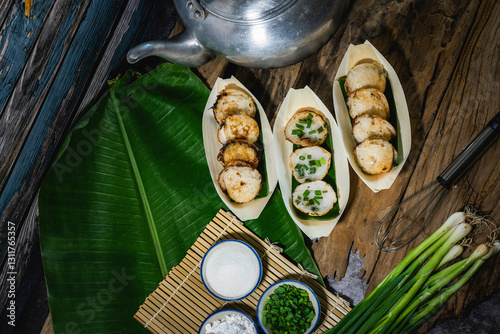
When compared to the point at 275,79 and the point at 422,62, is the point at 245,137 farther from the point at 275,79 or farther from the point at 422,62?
the point at 422,62

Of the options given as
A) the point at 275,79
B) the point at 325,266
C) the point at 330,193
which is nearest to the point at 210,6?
the point at 275,79

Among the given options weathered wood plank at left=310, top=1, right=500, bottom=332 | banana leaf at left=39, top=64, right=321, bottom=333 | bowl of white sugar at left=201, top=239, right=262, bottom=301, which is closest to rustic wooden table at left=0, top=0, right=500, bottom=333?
weathered wood plank at left=310, top=1, right=500, bottom=332

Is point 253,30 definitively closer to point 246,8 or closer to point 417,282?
point 246,8

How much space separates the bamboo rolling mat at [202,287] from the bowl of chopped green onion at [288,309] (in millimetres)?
101

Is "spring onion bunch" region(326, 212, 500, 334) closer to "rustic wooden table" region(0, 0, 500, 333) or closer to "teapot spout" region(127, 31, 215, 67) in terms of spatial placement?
"rustic wooden table" region(0, 0, 500, 333)

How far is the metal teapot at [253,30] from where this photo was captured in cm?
178

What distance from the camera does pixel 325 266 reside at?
2.15 m

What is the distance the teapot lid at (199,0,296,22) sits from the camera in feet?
5.76

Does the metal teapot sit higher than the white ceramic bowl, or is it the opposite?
the metal teapot

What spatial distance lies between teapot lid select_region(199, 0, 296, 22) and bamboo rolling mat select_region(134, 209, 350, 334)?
0.97m

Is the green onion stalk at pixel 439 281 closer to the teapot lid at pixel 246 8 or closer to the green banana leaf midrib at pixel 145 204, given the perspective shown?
the green banana leaf midrib at pixel 145 204

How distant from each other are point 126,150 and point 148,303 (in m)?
0.78

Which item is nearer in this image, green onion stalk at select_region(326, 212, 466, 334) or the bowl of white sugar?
green onion stalk at select_region(326, 212, 466, 334)

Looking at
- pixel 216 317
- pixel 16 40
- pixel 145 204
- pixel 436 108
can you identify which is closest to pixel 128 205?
pixel 145 204
